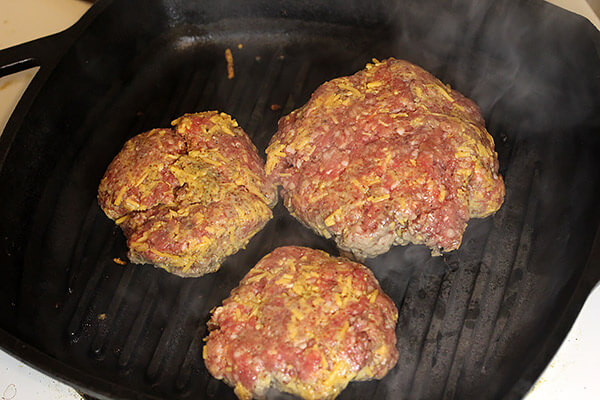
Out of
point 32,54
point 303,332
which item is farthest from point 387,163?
point 32,54

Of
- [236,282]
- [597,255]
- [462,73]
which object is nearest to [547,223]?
[597,255]

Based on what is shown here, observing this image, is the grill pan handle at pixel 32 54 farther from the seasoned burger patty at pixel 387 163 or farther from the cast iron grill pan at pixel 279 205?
the seasoned burger patty at pixel 387 163

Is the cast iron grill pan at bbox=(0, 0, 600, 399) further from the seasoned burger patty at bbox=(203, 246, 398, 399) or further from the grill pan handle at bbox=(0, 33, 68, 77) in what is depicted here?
the seasoned burger patty at bbox=(203, 246, 398, 399)

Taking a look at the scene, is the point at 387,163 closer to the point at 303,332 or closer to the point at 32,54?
the point at 303,332

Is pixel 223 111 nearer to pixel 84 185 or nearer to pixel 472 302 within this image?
pixel 84 185

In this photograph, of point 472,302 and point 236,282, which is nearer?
point 472,302

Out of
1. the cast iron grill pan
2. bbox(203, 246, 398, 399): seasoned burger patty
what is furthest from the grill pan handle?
bbox(203, 246, 398, 399): seasoned burger patty
